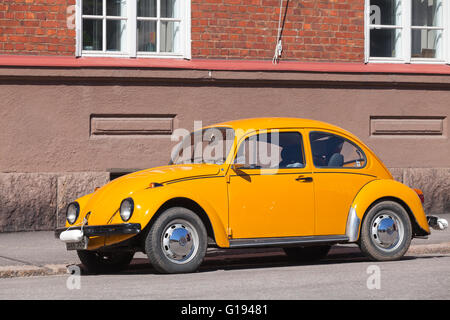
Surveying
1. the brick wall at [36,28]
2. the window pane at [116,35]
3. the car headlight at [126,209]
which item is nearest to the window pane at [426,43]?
the window pane at [116,35]

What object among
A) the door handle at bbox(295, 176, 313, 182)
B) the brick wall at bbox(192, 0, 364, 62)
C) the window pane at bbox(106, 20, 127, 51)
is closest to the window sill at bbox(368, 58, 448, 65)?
the brick wall at bbox(192, 0, 364, 62)

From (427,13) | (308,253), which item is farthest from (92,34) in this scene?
(427,13)

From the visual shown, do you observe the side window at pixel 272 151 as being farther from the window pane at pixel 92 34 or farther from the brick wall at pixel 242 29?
the window pane at pixel 92 34

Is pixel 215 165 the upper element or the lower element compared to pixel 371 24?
lower

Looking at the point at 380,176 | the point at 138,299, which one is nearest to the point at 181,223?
the point at 138,299

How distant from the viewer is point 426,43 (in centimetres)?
1658

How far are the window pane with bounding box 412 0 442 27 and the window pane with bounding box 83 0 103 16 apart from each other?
5792 millimetres

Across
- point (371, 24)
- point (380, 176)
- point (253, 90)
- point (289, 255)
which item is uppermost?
point (371, 24)

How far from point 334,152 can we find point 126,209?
101 inches

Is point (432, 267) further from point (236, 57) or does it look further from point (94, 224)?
point (236, 57)

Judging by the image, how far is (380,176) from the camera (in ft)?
33.4

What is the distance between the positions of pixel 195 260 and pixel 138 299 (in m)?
1.78

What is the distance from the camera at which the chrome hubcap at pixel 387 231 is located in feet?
32.6

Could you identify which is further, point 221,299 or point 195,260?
point 195,260
